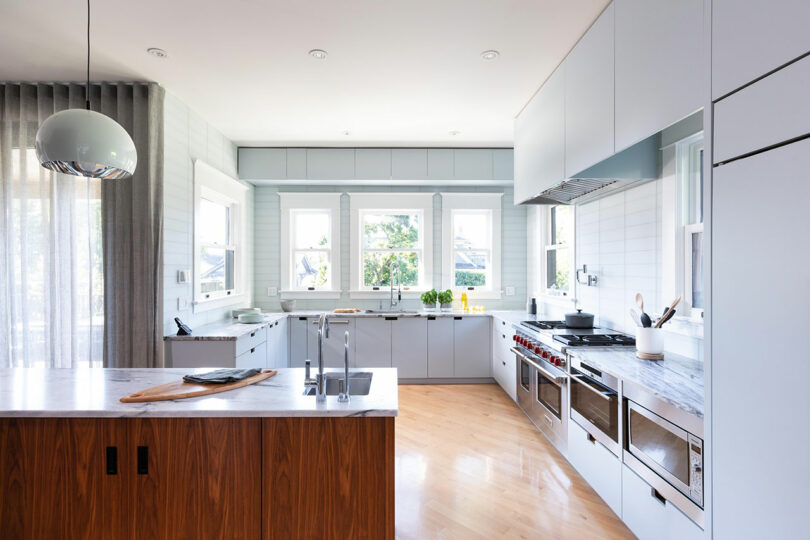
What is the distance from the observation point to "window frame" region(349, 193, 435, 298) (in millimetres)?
5426

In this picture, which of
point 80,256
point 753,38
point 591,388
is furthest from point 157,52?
point 591,388

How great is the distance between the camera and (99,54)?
9.22ft

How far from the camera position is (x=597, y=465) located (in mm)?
2406

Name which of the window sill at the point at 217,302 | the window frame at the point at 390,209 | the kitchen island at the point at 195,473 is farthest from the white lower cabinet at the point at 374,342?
the kitchen island at the point at 195,473

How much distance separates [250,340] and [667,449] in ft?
10.8

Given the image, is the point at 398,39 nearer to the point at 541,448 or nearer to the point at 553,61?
the point at 553,61

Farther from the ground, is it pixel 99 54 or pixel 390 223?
pixel 99 54

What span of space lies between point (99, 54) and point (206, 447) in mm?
2782

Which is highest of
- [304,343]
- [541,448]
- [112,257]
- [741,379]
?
[112,257]

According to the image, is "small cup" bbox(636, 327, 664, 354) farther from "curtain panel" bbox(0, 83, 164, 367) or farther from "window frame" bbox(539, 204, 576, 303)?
"curtain panel" bbox(0, 83, 164, 367)

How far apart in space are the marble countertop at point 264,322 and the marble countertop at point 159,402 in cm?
121

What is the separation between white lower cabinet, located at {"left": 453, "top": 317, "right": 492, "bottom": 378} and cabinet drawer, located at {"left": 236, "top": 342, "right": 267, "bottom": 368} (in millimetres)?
2153

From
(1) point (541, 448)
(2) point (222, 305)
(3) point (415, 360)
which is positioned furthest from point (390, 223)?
(1) point (541, 448)

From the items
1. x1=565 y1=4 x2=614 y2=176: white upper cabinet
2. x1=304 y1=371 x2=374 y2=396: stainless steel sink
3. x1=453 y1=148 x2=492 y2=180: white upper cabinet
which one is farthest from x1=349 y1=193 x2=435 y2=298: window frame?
x1=304 y1=371 x2=374 y2=396: stainless steel sink
